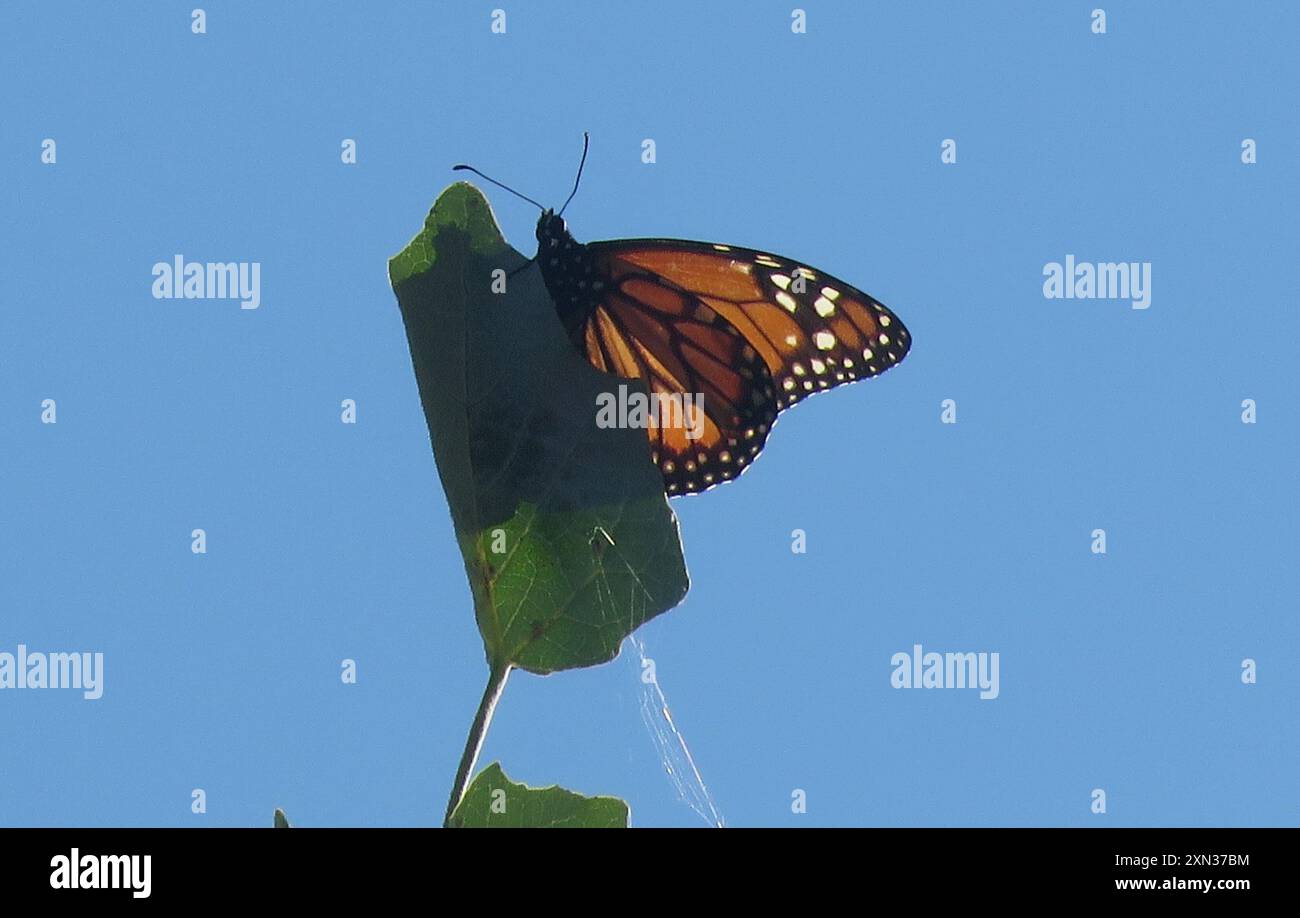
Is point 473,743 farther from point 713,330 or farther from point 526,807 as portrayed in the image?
point 713,330

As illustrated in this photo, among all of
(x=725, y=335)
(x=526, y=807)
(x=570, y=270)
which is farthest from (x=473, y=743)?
(x=725, y=335)

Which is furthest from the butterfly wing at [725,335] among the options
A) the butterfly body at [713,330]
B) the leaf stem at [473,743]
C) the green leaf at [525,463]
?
the leaf stem at [473,743]

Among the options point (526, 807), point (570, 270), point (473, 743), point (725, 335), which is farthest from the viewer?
point (725, 335)

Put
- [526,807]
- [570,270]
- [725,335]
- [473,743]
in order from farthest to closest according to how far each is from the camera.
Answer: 1. [725,335]
2. [570,270]
3. [526,807]
4. [473,743]
